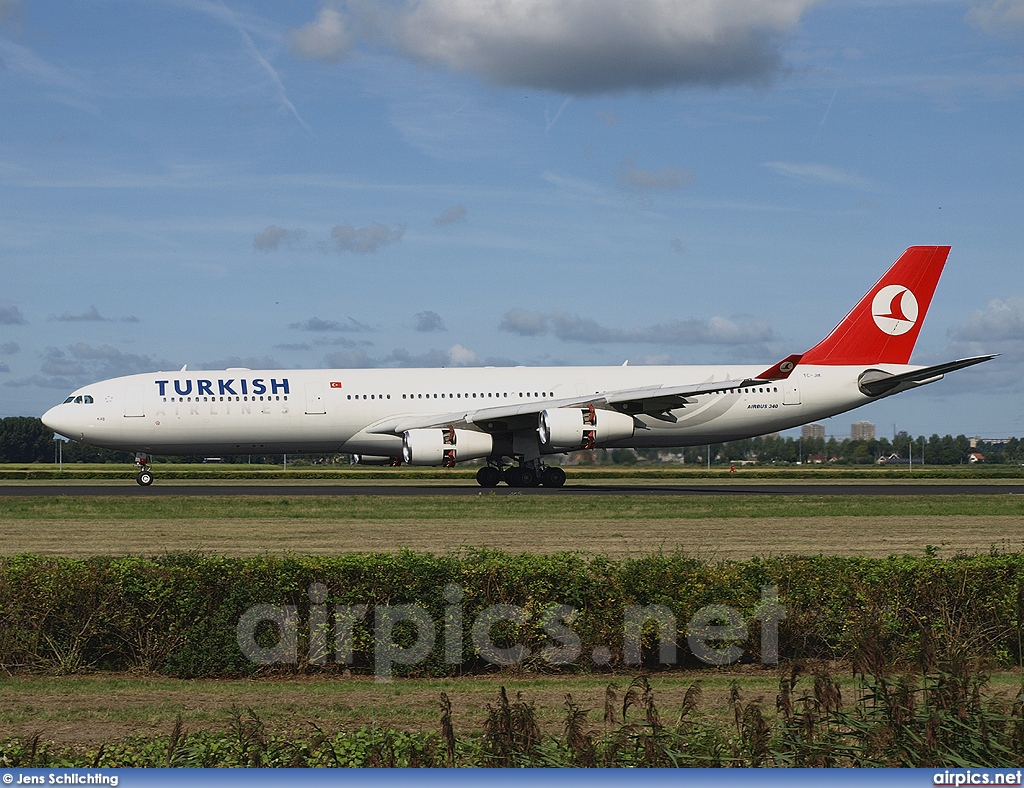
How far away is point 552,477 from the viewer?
4266cm

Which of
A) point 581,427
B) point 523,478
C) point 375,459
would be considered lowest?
point 523,478

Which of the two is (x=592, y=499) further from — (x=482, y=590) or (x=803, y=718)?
(x=803, y=718)

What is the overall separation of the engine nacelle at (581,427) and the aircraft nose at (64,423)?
712 inches

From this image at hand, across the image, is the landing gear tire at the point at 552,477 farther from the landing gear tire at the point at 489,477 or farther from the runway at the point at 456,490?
the landing gear tire at the point at 489,477

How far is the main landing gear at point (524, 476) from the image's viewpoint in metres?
42.4

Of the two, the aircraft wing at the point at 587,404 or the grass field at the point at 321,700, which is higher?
the aircraft wing at the point at 587,404

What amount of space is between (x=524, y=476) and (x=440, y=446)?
4.28m

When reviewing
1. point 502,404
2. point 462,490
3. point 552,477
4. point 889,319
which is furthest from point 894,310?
point 462,490

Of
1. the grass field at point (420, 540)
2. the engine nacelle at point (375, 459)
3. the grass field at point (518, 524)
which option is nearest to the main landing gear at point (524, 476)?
the engine nacelle at point (375, 459)

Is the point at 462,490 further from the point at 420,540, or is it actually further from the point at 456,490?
the point at 420,540

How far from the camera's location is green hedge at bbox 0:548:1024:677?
11.7 meters

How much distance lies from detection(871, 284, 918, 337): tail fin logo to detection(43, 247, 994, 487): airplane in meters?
0.06

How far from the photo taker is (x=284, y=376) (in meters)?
43.1

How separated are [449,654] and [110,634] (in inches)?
148
